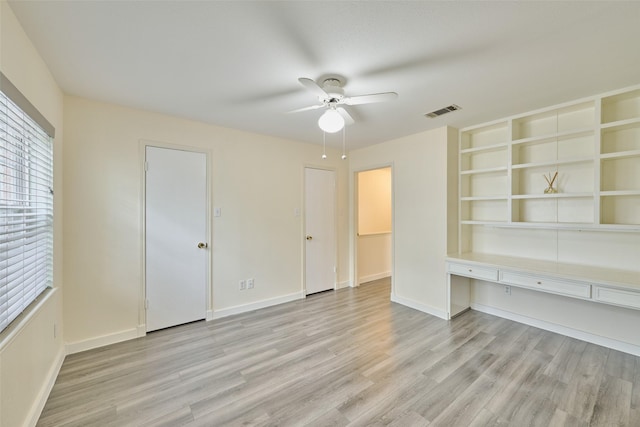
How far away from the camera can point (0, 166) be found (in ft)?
4.55

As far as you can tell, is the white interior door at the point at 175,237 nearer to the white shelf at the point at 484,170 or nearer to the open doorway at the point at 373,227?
the open doorway at the point at 373,227

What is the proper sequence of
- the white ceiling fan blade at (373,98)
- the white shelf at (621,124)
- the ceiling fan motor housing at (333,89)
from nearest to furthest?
the white ceiling fan blade at (373,98)
the ceiling fan motor housing at (333,89)
the white shelf at (621,124)

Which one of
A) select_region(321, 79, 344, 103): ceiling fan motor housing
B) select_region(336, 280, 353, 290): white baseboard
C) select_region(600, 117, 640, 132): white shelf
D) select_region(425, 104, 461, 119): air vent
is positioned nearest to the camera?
select_region(321, 79, 344, 103): ceiling fan motor housing

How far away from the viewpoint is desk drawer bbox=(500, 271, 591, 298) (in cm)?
235

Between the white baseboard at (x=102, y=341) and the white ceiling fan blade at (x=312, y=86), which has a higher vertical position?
the white ceiling fan blade at (x=312, y=86)

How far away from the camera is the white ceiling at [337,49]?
142cm

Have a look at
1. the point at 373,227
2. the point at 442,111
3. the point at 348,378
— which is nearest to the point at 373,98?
the point at 442,111

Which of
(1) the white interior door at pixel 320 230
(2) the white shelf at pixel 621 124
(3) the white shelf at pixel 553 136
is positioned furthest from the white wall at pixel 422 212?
(2) the white shelf at pixel 621 124

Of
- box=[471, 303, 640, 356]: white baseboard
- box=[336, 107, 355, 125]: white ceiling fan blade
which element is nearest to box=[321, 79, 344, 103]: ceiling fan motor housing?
box=[336, 107, 355, 125]: white ceiling fan blade

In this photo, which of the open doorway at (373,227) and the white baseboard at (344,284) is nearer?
the white baseboard at (344,284)

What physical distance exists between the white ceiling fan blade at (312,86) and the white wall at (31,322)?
1.53 meters

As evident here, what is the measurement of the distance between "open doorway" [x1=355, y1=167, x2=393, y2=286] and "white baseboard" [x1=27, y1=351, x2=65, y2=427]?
382 cm

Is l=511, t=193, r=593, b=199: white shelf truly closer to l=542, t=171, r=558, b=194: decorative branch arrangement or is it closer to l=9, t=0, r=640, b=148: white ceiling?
l=542, t=171, r=558, b=194: decorative branch arrangement

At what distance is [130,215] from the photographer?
109 inches
